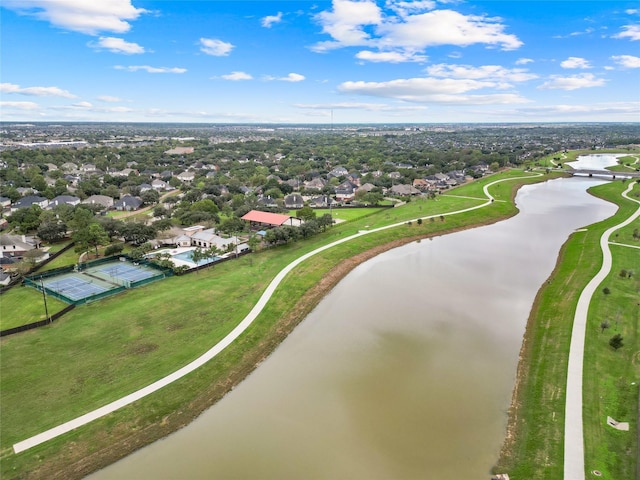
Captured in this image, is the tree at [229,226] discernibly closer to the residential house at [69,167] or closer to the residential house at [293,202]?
the residential house at [293,202]

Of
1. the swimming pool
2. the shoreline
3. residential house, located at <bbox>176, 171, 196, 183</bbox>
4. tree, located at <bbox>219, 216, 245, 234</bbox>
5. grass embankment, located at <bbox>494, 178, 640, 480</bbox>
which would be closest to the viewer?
grass embankment, located at <bbox>494, 178, 640, 480</bbox>

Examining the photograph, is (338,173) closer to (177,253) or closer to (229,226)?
(229,226)

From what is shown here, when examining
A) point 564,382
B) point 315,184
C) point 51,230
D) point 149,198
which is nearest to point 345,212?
point 315,184

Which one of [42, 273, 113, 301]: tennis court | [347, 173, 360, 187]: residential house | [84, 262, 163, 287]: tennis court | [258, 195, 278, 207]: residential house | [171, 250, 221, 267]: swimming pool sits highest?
[347, 173, 360, 187]: residential house

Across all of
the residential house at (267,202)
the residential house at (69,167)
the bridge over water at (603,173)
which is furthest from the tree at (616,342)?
the residential house at (69,167)

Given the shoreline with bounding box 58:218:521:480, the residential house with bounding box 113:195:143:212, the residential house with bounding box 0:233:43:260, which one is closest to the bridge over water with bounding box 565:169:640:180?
the shoreline with bounding box 58:218:521:480

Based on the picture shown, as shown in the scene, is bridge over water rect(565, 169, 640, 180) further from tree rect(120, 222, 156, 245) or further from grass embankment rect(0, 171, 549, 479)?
tree rect(120, 222, 156, 245)

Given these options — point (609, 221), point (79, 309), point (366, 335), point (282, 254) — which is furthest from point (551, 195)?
point (79, 309)
